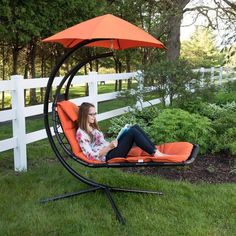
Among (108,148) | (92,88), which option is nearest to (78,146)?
(108,148)

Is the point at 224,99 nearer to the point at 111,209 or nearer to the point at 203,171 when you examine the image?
the point at 203,171

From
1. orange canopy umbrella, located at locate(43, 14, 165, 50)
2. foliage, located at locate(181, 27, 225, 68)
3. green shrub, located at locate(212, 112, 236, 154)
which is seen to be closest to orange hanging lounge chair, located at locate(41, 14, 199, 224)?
orange canopy umbrella, located at locate(43, 14, 165, 50)

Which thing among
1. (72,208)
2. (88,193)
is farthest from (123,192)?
(72,208)

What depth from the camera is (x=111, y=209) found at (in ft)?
15.6

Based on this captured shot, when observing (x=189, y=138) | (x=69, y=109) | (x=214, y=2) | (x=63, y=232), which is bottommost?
(x=63, y=232)

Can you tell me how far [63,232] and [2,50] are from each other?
18.8 metres

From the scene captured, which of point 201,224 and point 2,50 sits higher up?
point 2,50

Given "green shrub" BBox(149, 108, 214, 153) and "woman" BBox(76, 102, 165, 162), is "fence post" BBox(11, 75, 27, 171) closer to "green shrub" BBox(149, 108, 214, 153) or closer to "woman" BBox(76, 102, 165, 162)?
"woman" BBox(76, 102, 165, 162)

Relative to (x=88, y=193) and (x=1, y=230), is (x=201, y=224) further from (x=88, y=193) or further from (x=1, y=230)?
(x=1, y=230)

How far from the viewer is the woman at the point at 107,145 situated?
16.3 ft

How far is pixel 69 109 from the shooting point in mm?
5324

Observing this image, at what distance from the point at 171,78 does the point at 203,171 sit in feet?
12.0

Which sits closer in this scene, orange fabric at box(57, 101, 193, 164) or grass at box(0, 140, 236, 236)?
grass at box(0, 140, 236, 236)

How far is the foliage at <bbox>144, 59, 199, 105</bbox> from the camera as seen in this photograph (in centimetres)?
935
